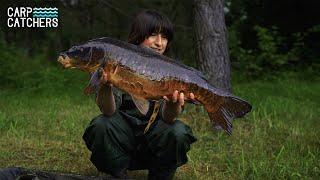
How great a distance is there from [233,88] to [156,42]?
7002 mm

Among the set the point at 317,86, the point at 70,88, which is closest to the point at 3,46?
the point at 70,88

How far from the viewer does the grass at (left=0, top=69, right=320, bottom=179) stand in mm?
4562

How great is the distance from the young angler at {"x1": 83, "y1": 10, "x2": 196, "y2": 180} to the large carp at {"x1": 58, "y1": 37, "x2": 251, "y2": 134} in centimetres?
44

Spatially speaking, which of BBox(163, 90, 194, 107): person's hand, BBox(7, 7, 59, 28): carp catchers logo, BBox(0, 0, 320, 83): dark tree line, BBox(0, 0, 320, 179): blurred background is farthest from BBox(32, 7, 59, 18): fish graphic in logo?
BBox(163, 90, 194, 107): person's hand

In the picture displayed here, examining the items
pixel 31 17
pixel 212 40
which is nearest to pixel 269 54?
pixel 31 17

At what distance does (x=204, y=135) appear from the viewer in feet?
19.2

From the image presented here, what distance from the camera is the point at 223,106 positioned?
317cm

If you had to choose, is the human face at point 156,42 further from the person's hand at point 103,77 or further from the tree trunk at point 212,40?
the tree trunk at point 212,40

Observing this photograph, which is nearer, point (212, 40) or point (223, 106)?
point (223, 106)

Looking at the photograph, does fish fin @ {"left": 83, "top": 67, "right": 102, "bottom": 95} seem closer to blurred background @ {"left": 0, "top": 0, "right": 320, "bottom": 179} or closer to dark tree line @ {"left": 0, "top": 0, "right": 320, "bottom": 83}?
blurred background @ {"left": 0, "top": 0, "right": 320, "bottom": 179}

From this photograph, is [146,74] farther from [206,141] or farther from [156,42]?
[206,141]

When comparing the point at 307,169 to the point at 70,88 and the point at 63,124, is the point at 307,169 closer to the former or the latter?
the point at 63,124

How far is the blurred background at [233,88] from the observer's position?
4.82 m

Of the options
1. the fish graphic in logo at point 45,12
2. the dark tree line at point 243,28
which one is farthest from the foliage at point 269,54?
the fish graphic in logo at point 45,12
